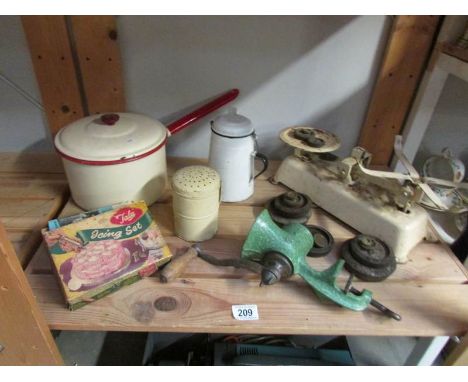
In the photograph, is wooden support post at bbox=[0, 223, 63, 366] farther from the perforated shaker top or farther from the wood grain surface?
the perforated shaker top

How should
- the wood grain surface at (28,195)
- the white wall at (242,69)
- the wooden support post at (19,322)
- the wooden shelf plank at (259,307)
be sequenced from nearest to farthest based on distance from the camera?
the wooden support post at (19,322) → the wooden shelf plank at (259,307) → the wood grain surface at (28,195) → the white wall at (242,69)

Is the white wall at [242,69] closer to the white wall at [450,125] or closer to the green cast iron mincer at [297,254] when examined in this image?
the white wall at [450,125]

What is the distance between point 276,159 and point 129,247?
48 cm

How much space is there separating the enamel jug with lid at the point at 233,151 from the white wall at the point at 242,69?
6.5 inches

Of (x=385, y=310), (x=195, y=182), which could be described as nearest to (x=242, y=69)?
(x=195, y=182)

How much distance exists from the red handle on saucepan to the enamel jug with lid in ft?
0.33

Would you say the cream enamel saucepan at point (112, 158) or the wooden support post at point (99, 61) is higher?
the wooden support post at point (99, 61)

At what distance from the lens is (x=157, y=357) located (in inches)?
34.2

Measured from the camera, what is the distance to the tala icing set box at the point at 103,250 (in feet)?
1.65

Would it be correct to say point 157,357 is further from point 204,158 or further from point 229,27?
point 229,27

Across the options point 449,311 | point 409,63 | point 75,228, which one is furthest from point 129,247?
point 409,63

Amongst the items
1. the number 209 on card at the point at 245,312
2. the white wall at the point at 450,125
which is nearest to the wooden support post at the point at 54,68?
the number 209 on card at the point at 245,312

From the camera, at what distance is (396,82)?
0.78m

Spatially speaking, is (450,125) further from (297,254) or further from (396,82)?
(297,254)
